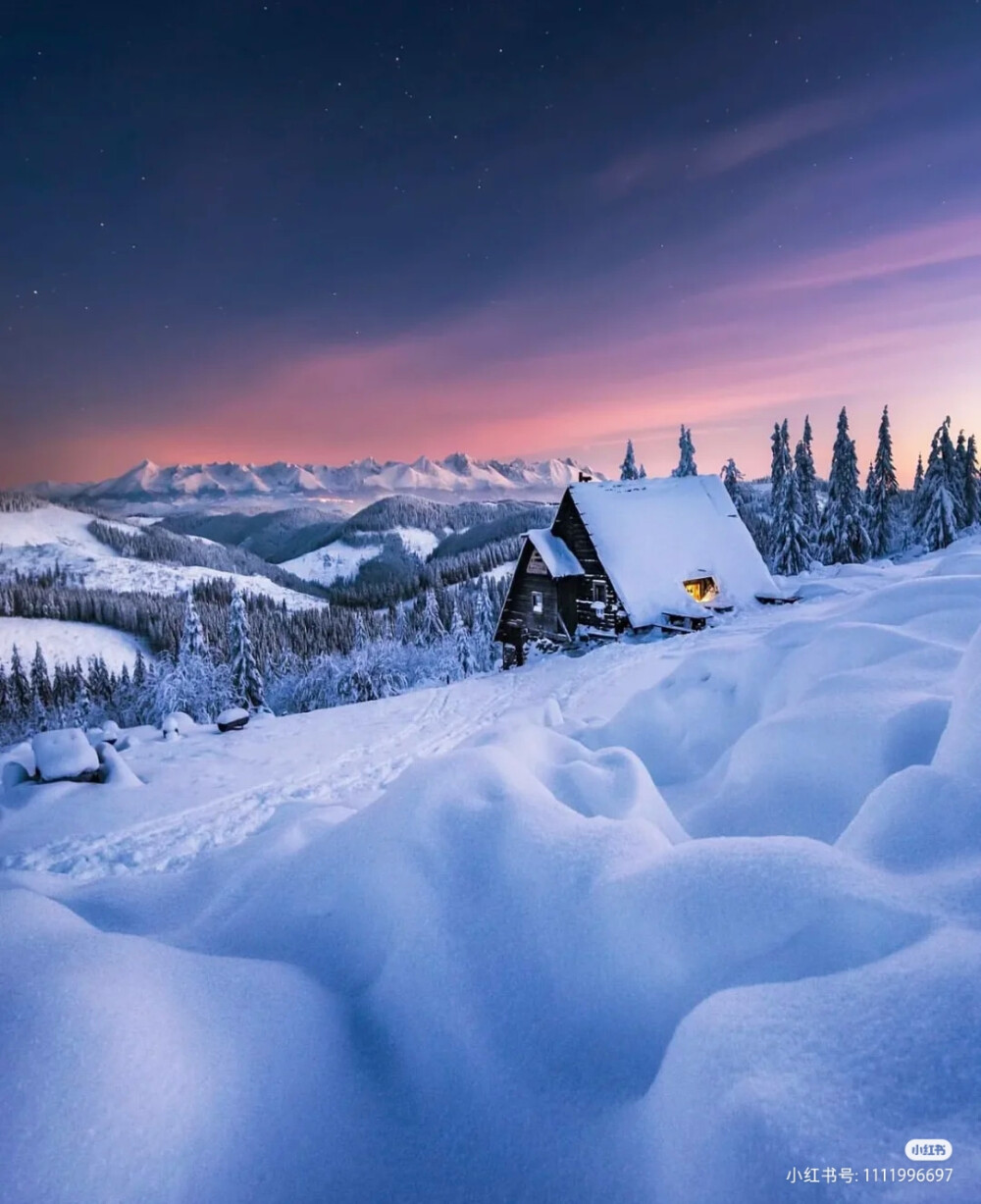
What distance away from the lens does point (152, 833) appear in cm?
870

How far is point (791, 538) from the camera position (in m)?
43.6

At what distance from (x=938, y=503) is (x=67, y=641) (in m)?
157

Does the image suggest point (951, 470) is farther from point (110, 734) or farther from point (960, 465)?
→ point (110, 734)

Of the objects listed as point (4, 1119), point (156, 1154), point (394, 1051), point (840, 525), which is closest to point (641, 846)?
point (394, 1051)

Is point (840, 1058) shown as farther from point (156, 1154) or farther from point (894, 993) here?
point (156, 1154)

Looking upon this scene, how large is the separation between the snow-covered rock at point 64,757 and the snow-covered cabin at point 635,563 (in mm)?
16663

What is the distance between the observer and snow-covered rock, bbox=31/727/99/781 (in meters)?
10.1

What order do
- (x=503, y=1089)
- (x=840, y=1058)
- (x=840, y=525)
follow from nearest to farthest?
(x=840, y=1058), (x=503, y=1089), (x=840, y=525)

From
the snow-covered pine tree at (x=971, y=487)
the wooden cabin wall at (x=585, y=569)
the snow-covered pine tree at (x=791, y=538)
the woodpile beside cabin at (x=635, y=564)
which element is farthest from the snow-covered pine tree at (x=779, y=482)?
the wooden cabin wall at (x=585, y=569)

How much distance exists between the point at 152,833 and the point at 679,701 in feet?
27.5

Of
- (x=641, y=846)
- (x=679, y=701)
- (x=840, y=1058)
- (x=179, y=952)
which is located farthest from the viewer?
(x=679, y=701)

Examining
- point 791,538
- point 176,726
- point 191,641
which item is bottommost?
point 191,641

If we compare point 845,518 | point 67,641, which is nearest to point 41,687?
point 67,641

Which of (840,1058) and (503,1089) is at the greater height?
(840,1058)
